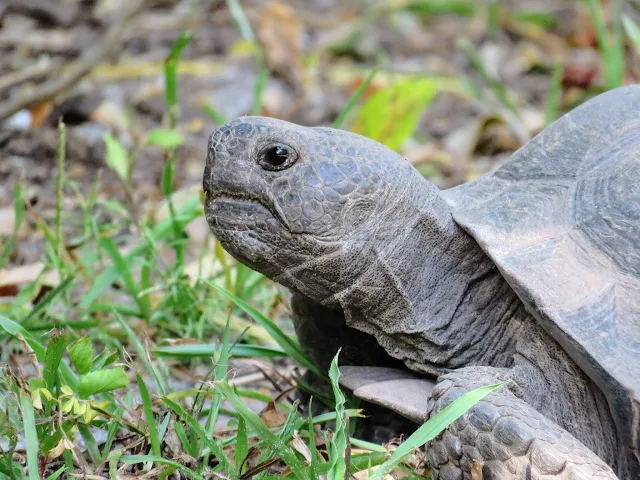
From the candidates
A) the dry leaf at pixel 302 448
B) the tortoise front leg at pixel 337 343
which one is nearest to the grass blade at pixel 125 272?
the tortoise front leg at pixel 337 343

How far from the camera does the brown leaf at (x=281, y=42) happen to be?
5.92 metres

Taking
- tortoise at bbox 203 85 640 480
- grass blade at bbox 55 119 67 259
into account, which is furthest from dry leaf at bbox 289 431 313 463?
grass blade at bbox 55 119 67 259

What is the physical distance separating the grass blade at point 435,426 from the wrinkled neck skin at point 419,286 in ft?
1.46

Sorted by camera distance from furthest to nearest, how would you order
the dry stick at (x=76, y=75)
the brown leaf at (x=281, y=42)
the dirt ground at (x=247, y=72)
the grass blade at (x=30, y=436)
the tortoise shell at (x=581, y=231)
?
the brown leaf at (x=281, y=42) < the dirt ground at (x=247, y=72) < the dry stick at (x=76, y=75) < the tortoise shell at (x=581, y=231) < the grass blade at (x=30, y=436)

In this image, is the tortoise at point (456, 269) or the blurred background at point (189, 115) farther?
the blurred background at point (189, 115)

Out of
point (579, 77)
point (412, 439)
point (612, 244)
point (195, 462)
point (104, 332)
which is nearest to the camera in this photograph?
point (412, 439)

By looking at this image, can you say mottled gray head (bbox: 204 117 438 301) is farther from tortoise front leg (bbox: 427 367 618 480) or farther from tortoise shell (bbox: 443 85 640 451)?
tortoise front leg (bbox: 427 367 618 480)

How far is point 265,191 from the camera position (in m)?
2.35

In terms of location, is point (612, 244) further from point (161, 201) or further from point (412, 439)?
point (161, 201)

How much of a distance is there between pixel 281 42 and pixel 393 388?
4107 millimetres

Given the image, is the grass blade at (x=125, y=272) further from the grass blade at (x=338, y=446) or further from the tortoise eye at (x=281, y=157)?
the grass blade at (x=338, y=446)

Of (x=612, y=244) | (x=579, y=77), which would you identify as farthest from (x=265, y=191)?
(x=579, y=77)

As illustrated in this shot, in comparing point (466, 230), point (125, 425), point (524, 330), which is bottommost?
point (125, 425)

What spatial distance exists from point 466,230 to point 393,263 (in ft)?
0.77
